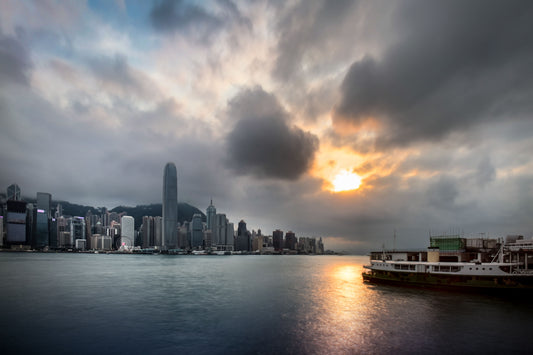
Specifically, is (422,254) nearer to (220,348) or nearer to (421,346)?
(421,346)

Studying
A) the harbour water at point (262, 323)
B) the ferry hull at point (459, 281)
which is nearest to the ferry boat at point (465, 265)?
the ferry hull at point (459, 281)

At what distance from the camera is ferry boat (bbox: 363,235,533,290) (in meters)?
70.6

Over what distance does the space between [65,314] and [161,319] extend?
20111 millimetres

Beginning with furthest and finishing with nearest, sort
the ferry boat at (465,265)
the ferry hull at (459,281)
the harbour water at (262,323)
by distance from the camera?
the ferry boat at (465,265) < the ferry hull at (459,281) < the harbour water at (262,323)

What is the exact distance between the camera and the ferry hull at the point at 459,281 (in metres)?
68.9

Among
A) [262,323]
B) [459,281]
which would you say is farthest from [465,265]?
[262,323]

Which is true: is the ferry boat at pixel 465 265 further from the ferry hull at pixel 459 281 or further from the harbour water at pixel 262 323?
the harbour water at pixel 262 323

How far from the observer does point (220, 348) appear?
1480 inches

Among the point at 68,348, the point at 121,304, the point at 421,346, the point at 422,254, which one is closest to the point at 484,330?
the point at 421,346

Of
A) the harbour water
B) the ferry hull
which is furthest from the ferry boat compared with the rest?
the harbour water

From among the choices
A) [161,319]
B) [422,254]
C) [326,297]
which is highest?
[422,254]

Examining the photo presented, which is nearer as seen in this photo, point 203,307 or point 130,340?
point 130,340

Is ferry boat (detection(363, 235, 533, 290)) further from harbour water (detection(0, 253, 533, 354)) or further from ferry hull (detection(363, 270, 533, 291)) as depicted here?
Answer: harbour water (detection(0, 253, 533, 354))

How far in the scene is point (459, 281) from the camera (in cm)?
7544
